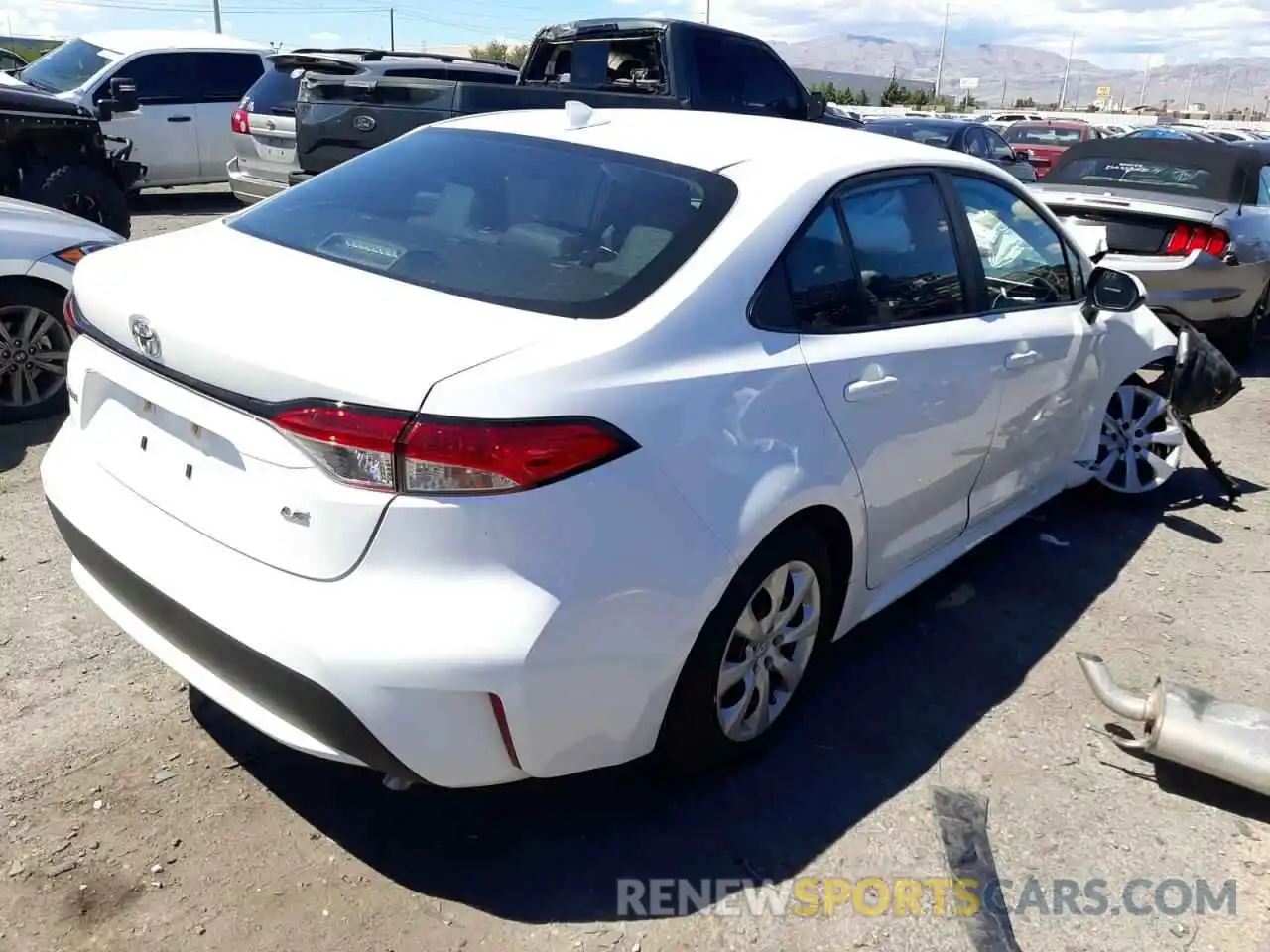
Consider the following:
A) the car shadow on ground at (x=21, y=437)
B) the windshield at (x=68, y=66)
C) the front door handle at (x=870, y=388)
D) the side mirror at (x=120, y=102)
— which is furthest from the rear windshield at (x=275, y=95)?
the front door handle at (x=870, y=388)

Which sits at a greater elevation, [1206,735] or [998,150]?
[998,150]

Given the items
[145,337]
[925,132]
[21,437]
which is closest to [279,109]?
[21,437]

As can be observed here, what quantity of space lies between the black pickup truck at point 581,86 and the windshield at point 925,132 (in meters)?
4.44


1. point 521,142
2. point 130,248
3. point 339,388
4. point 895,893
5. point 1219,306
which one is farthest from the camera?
point 1219,306

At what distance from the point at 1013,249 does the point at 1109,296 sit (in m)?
0.51

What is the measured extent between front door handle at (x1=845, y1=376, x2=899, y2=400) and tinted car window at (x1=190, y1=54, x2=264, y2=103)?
39.9ft

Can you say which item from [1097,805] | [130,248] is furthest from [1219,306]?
[130,248]

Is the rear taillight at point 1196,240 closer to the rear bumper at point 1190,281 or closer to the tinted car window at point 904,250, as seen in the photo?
the rear bumper at point 1190,281

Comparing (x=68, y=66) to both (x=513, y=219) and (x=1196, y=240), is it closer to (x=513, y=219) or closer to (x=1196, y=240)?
(x=1196, y=240)

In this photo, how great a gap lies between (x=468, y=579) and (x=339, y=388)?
0.45m

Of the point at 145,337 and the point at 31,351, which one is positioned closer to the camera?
the point at 145,337

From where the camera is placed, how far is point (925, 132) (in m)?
13.7

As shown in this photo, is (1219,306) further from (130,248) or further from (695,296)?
(130,248)

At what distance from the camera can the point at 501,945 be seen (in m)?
2.42
